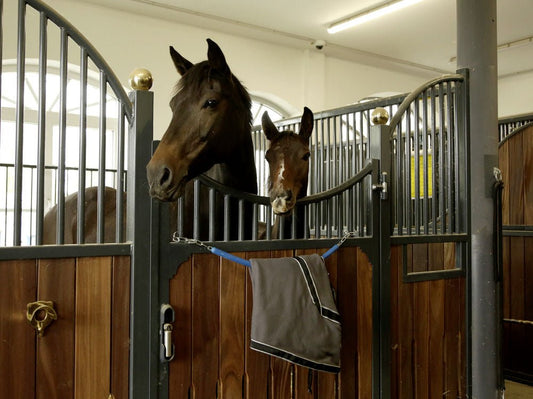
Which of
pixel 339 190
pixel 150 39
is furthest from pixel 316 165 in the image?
pixel 150 39

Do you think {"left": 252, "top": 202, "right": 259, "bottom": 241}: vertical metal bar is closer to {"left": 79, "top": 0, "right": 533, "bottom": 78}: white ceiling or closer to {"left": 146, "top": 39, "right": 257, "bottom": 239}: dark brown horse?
{"left": 146, "top": 39, "right": 257, "bottom": 239}: dark brown horse

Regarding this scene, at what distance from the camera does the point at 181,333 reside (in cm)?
125

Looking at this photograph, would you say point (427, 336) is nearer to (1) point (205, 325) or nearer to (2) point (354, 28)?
(1) point (205, 325)

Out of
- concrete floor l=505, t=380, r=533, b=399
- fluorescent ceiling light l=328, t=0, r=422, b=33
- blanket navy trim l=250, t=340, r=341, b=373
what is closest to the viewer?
blanket navy trim l=250, t=340, r=341, b=373

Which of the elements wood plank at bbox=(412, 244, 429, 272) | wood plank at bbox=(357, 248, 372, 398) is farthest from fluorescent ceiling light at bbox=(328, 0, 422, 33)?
wood plank at bbox=(357, 248, 372, 398)

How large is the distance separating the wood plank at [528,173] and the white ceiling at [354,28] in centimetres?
274

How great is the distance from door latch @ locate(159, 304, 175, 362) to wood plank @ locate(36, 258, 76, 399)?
0.71 ft

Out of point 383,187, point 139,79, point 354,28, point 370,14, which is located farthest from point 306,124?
point 354,28

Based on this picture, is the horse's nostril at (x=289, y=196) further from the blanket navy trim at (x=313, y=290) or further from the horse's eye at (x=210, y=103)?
the horse's eye at (x=210, y=103)

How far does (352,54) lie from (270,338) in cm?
626

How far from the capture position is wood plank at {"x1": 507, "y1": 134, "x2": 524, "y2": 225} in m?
2.99

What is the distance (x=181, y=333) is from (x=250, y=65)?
5.24 m

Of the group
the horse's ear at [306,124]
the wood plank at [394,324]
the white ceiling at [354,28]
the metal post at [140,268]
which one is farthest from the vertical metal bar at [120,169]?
the white ceiling at [354,28]

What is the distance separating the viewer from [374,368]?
5.41ft
